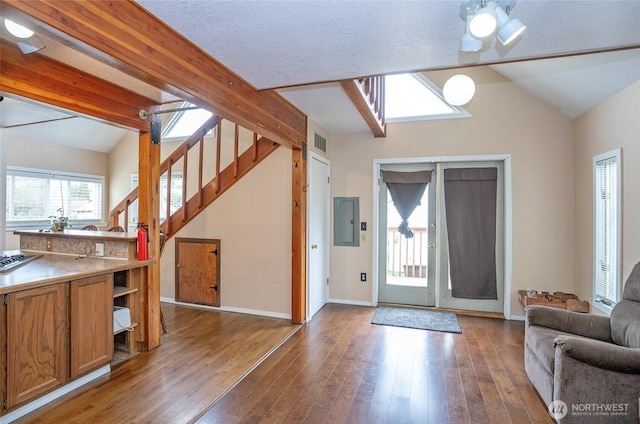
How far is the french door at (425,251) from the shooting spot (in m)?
4.43

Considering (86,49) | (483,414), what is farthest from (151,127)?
(483,414)

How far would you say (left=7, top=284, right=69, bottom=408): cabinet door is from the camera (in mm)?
2084

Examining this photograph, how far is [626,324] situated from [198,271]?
455 centimetres

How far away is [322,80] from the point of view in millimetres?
2672

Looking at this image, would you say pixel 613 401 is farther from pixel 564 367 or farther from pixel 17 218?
pixel 17 218

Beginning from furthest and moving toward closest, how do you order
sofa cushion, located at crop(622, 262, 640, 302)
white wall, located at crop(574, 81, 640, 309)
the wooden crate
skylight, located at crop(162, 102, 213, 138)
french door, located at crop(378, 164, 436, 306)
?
1. skylight, located at crop(162, 102, 213, 138)
2. french door, located at crop(378, 164, 436, 306)
3. the wooden crate
4. white wall, located at crop(574, 81, 640, 309)
5. sofa cushion, located at crop(622, 262, 640, 302)

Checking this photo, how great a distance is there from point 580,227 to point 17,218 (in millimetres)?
8496

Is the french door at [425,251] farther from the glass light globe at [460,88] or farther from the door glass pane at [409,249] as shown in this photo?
the glass light globe at [460,88]

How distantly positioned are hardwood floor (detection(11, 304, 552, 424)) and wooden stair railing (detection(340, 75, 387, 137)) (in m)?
2.52

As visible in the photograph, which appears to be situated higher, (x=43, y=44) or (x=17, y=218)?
(x=43, y=44)

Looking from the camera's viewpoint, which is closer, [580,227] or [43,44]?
[43,44]

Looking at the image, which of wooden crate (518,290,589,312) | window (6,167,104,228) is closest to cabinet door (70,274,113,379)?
window (6,167,104,228)

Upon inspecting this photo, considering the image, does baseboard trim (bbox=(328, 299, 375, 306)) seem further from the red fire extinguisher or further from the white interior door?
the red fire extinguisher

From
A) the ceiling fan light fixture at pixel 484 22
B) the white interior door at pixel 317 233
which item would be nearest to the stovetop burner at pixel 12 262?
the white interior door at pixel 317 233
